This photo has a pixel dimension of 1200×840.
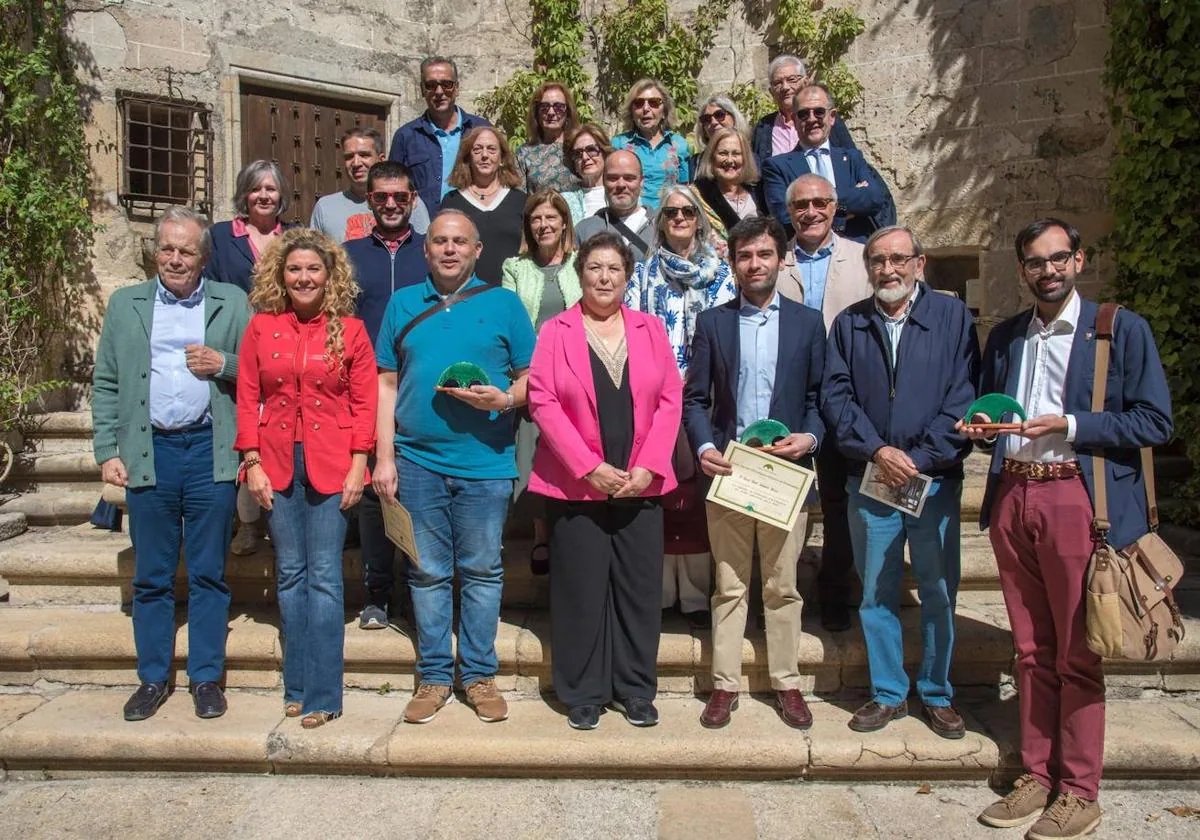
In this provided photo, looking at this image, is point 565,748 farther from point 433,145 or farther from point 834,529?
point 433,145

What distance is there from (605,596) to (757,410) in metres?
0.93

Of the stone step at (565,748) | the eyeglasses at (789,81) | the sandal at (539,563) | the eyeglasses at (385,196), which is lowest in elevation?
the stone step at (565,748)

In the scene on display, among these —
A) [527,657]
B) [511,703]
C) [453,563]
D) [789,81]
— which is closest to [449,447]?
[453,563]

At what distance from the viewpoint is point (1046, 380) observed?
3273 millimetres

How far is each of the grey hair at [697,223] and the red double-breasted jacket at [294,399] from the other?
1341 millimetres

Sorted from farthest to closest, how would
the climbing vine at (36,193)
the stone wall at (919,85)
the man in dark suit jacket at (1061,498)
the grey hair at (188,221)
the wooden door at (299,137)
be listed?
1. the wooden door at (299,137)
2. the stone wall at (919,85)
3. the climbing vine at (36,193)
4. the grey hair at (188,221)
5. the man in dark suit jacket at (1061,498)

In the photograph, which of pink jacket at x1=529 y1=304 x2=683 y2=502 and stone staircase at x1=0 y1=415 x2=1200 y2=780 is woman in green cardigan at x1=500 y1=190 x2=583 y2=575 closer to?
pink jacket at x1=529 y1=304 x2=683 y2=502

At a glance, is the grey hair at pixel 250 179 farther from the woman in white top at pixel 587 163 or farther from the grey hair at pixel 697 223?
the grey hair at pixel 697 223

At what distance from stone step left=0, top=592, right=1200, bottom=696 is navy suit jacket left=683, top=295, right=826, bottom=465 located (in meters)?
0.93

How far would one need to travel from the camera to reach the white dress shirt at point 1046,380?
10.5 feet

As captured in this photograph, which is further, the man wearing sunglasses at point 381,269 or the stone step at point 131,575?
the stone step at point 131,575

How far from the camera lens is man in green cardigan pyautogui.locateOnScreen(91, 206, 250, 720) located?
3795 mm

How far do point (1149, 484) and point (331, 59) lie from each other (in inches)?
283

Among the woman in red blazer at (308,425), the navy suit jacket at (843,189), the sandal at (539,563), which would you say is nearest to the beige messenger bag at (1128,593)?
the navy suit jacket at (843,189)
